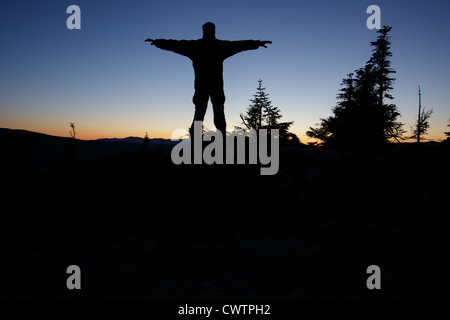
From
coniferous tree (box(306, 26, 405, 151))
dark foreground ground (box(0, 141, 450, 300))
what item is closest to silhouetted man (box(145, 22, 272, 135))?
dark foreground ground (box(0, 141, 450, 300))

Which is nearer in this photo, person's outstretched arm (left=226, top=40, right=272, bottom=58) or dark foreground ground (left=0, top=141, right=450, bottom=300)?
A: dark foreground ground (left=0, top=141, right=450, bottom=300)

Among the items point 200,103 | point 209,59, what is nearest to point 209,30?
point 209,59

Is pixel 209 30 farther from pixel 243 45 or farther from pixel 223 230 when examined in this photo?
pixel 223 230

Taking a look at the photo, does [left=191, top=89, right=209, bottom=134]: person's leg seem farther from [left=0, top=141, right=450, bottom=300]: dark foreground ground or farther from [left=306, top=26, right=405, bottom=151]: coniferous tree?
[left=306, top=26, right=405, bottom=151]: coniferous tree

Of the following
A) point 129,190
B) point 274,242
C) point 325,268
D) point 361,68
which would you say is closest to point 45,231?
point 129,190

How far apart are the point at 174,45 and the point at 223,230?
4.12 metres

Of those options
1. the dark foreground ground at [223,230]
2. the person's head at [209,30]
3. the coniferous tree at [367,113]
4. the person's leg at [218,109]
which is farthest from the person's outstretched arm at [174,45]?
the coniferous tree at [367,113]

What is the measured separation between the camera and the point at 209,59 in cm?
496

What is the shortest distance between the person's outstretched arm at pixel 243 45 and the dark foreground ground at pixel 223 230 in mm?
2674

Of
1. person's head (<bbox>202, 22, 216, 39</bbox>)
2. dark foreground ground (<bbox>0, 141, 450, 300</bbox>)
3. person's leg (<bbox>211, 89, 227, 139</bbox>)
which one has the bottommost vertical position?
dark foreground ground (<bbox>0, 141, 450, 300</bbox>)

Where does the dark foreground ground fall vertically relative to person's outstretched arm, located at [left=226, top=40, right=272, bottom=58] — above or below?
below

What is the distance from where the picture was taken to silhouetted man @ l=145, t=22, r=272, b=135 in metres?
4.86

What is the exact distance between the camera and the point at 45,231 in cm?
344

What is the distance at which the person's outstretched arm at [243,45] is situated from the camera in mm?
4793
